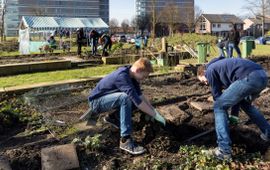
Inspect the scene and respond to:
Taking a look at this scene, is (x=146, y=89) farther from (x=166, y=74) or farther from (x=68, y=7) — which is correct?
(x=68, y=7)

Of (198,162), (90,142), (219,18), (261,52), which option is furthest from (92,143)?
(219,18)

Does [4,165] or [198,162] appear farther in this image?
[198,162]

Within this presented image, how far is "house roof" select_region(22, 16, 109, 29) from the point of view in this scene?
97.4ft

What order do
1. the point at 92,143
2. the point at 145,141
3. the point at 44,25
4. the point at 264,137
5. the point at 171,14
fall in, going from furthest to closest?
the point at 171,14 < the point at 44,25 < the point at 145,141 < the point at 264,137 < the point at 92,143

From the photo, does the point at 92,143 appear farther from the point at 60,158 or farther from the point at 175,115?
the point at 175,115

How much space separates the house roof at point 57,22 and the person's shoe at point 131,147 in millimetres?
25559

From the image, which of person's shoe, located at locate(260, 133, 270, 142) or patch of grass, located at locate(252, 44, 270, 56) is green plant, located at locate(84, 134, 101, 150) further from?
patch of grass, located at locate(252, 44, 270, 56)

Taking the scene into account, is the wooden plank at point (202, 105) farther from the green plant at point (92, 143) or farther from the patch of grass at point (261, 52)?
the patch of grass at point (261, 52)

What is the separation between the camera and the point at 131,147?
4367mm

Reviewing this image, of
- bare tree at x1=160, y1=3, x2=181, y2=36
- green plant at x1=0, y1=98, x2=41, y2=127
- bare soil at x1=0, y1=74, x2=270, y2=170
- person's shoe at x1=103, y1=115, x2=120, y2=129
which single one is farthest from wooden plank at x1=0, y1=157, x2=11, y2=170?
bare tree at x1=160, y1=3, x2=181, y2=36

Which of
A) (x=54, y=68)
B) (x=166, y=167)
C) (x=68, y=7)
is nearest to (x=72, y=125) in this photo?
(x=166, y=167)

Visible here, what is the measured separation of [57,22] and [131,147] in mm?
29351

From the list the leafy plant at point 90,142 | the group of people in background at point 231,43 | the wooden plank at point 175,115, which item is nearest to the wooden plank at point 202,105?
the wooden plank at point 175,115

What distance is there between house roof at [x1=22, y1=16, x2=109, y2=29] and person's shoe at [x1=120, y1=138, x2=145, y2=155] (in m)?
25.6
